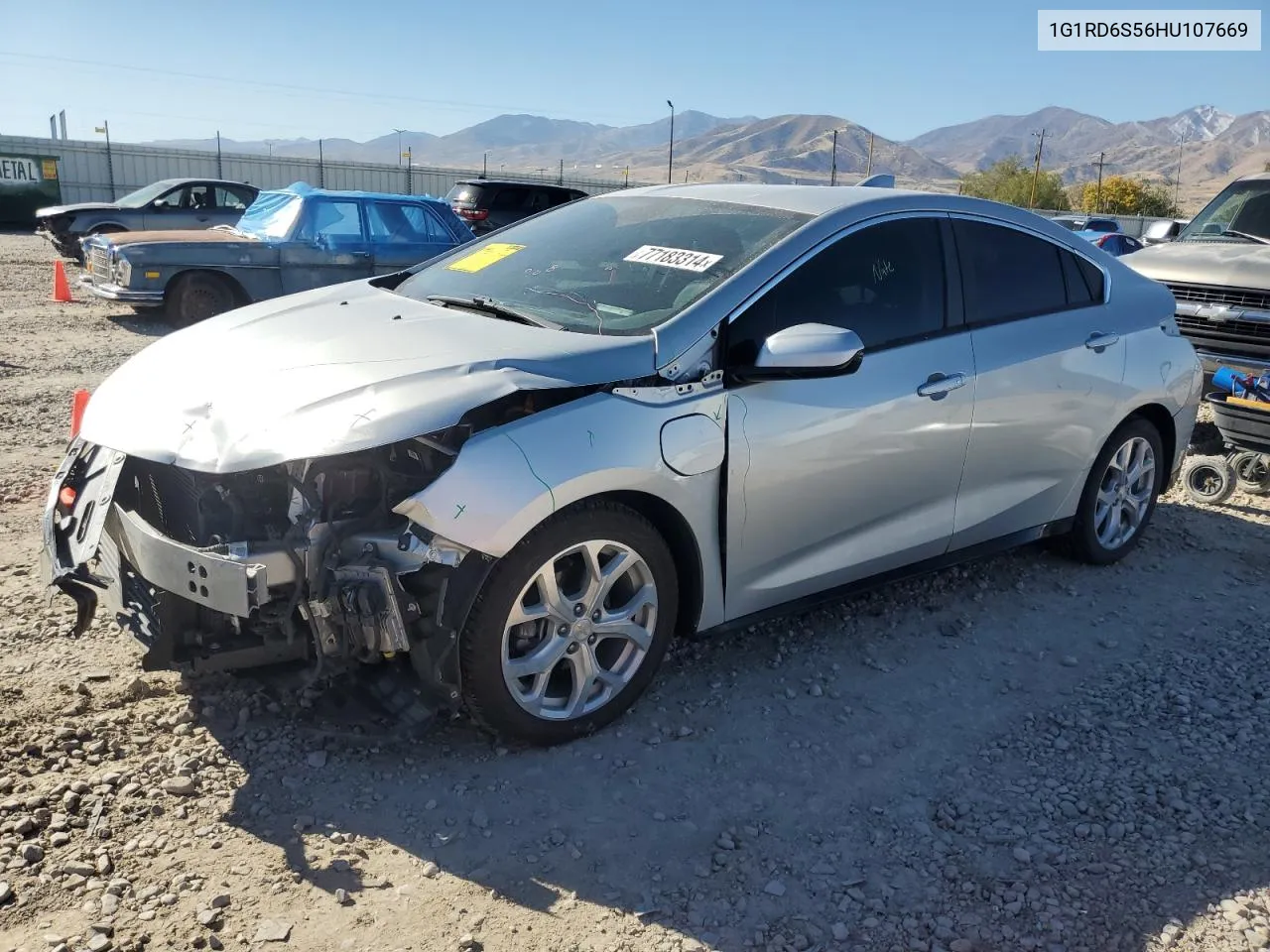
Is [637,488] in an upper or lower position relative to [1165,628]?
upper

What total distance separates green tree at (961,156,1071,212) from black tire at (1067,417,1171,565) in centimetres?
6317

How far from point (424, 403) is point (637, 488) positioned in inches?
28.1

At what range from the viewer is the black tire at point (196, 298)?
11211 mm

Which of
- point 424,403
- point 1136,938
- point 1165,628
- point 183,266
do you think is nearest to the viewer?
point 1136,938

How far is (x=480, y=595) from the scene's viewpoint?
308cm

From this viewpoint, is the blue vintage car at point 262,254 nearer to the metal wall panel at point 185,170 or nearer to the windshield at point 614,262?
the windshield at point 614,262

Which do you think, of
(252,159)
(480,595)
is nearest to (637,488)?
(480,595)

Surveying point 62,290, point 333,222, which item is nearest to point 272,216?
point 333,222

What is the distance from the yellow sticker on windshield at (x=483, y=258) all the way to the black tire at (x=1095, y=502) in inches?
115

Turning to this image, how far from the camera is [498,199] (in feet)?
67.6

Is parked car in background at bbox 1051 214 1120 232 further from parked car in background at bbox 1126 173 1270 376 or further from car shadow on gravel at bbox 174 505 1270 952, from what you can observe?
car shadow on gravel at bbox 174 505 1270 952

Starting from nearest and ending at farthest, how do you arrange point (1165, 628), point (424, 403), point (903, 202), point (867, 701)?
1. point (424, 403)
2. point (867, 701)
3. point (903, 202)
4. point (1165, 628)

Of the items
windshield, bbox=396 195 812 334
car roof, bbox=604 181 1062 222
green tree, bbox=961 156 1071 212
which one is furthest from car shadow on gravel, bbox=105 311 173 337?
green tree, bbox=961 156 1071 212

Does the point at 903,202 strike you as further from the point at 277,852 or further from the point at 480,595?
the point at 277,852
